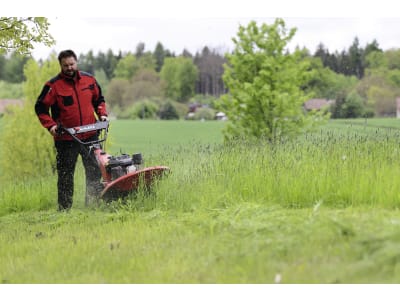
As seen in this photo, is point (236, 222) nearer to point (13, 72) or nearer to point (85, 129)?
point (85, 129)

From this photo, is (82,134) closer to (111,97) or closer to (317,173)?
(317,173)

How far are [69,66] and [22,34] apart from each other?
1611mm

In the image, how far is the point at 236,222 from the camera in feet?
15.0

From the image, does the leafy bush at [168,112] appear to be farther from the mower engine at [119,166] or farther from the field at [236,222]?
the mower engine at [119,166]

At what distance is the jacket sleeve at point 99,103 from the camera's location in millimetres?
6863

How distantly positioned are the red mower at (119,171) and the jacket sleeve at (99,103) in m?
0.32

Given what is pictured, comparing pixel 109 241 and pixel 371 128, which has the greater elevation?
pixel 371 128

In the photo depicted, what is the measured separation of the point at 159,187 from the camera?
6.22 m

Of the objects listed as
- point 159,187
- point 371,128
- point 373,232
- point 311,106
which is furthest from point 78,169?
point 311,106

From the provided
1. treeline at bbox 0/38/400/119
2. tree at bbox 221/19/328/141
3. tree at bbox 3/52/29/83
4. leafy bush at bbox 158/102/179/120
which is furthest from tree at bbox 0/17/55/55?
tree at bbox 3/52/29/83

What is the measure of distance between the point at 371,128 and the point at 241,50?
541cm

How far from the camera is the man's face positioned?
6.52m

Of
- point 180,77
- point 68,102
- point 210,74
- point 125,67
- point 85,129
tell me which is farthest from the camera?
point 125,67

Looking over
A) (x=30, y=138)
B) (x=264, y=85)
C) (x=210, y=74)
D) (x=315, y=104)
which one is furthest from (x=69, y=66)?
(x=210, y=74)
